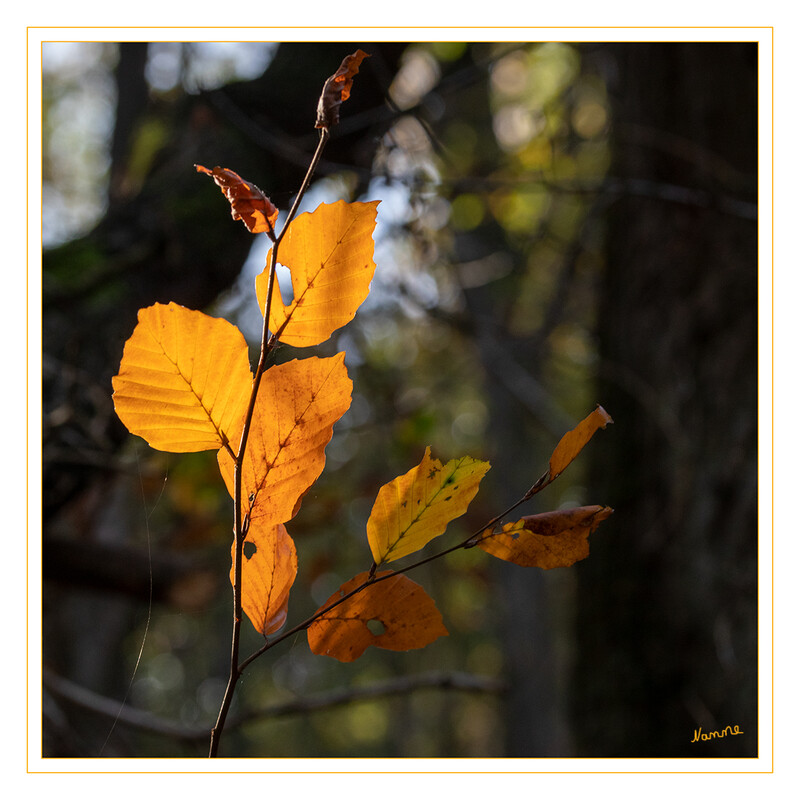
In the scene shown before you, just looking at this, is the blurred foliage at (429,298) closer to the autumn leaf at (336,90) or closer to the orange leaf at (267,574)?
the orange leaf at (267,574)

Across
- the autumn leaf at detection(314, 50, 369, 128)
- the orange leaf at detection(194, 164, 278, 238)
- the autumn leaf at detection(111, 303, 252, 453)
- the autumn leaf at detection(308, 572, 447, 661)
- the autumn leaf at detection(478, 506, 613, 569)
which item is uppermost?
the autumn leaf at detection(314, 50, 369, 128)

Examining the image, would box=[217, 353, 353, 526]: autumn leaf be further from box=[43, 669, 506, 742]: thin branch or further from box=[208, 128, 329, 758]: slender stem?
box=[43, 669, 506, 742]: thin branch

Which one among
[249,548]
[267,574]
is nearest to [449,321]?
[249,548]

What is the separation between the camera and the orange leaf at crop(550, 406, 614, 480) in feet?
0.80

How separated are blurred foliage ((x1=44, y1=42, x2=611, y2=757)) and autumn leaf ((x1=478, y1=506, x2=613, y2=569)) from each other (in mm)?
234

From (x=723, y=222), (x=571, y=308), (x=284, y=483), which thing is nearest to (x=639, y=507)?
(x=723, y=222)

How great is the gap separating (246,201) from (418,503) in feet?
0.48

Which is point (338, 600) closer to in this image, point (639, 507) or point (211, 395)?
point (211, 395)

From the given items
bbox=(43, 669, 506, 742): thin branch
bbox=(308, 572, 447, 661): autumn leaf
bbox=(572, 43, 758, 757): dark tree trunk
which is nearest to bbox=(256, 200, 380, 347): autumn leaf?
bbox=(308, 572, 447, 661): autumn leaf

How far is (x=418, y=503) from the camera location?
0.27m

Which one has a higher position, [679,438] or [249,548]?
[679,438]
